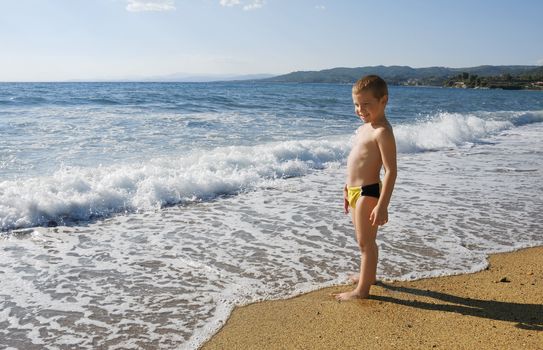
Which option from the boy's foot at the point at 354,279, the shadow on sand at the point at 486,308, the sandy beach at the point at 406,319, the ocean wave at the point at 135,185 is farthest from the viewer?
the ocean wave at the point at 135,185

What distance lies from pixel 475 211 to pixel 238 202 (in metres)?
3.38

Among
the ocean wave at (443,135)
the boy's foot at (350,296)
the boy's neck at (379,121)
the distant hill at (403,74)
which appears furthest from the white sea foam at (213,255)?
the distant hill at (403,74)

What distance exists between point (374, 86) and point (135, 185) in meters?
4.89

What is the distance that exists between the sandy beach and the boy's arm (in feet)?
2.33

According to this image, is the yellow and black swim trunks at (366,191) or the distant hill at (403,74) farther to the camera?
the distant hill at (403,74)

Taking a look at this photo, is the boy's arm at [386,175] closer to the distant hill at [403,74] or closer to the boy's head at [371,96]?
the boy's head at [371,96]

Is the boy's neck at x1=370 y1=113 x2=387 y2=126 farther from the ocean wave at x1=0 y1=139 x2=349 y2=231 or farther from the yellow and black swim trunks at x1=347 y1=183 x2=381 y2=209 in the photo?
the ocean wave at x1=0 y1=139 x2=349 y2=231

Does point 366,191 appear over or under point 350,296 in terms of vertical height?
over

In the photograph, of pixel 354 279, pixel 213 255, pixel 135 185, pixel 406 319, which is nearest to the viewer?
pixel 406 319

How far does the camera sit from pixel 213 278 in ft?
13.4

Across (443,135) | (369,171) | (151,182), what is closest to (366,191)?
(369,171)

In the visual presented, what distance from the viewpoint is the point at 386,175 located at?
10.9 ft

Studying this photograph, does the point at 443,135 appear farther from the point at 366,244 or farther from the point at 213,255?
the point at 366,244

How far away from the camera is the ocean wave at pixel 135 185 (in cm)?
595
